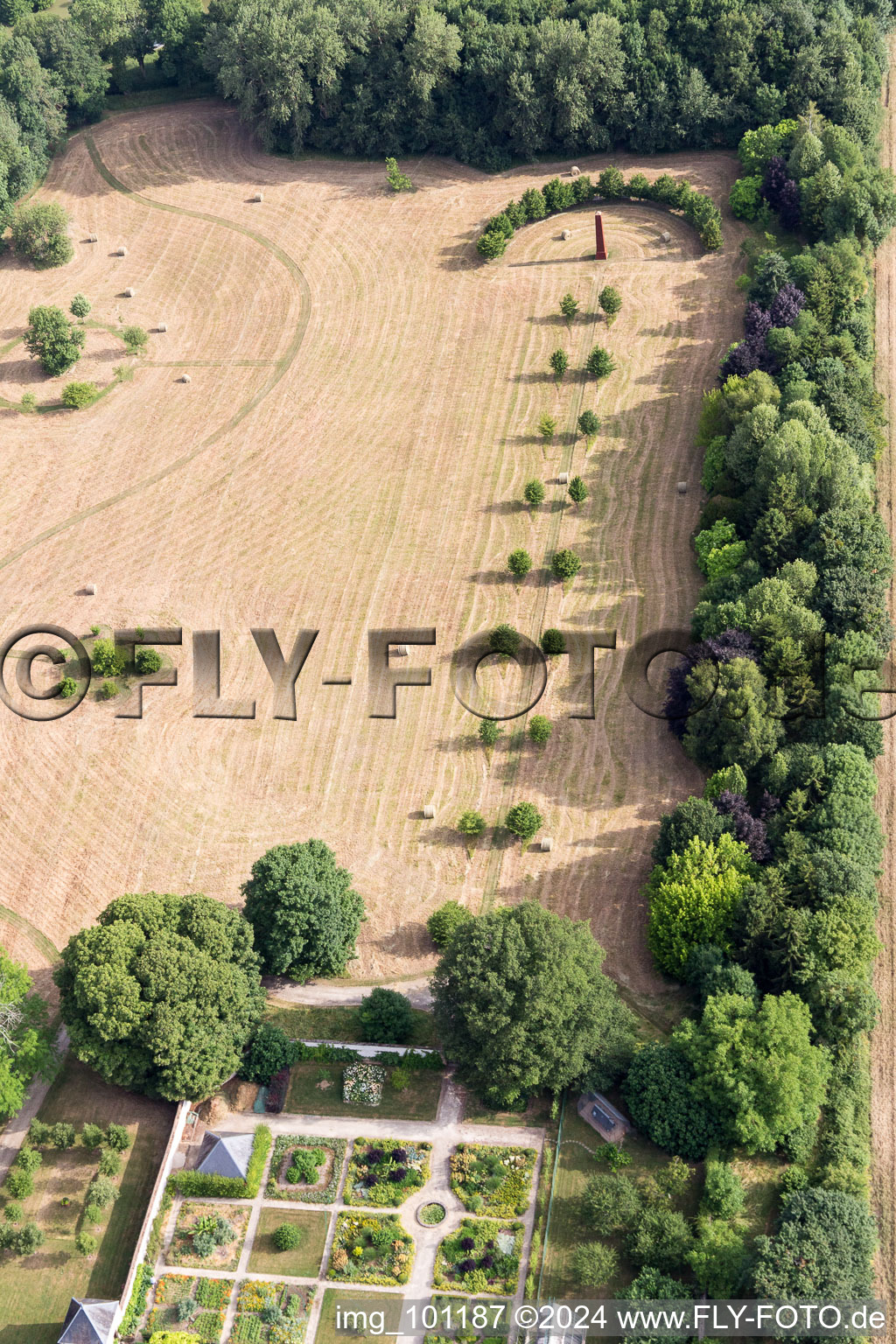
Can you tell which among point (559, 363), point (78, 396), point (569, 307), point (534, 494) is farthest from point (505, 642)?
point (78, 396)

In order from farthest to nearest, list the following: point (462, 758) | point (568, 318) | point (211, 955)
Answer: point (568, 318) < point (462, 758) < point (211, 955)

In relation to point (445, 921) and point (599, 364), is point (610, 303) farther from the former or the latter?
point (445, 921)

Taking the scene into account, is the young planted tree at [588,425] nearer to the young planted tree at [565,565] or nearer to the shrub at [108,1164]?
the young planted tree at [565,565]

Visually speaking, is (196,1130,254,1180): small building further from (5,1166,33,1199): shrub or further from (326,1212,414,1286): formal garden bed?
(5,1166,33,1199): shrub

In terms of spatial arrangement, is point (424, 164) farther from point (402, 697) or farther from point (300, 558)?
point (402, 697)

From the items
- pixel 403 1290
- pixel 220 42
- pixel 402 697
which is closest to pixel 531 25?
pixel 220 42

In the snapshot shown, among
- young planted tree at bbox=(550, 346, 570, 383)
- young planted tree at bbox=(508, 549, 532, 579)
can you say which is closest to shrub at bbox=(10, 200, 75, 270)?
young planted tree at bbox=(550, 346, 570, 383)

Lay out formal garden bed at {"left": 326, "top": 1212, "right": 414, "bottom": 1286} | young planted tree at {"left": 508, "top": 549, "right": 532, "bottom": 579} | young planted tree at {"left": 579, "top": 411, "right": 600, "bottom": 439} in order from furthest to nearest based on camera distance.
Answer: young planted tree at {"left": 579, "top": 411, "right": 600, "bottom": 439} → young planted tree at {"left": 508, "top": 549, "right": 532, "bottom": 579} → formal garden bed at {"left": 326, "top": 1212, "right": 414, "bottom": 1286}

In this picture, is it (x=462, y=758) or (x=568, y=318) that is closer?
(x=462, y=758)

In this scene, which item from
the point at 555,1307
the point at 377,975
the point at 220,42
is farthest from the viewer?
the point at 220,42
